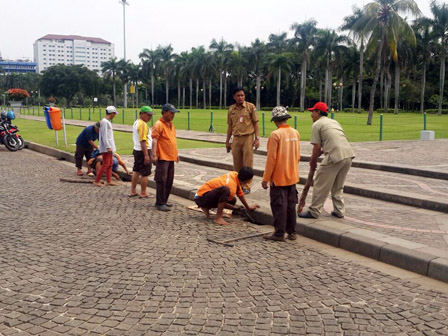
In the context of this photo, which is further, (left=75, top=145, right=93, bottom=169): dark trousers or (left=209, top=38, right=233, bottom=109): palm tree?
(left=209, top=38, right=233, bottom=109): palm tree

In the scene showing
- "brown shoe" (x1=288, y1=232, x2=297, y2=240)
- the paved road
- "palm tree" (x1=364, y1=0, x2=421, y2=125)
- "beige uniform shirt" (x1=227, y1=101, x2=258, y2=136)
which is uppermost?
"palm tree" (x1=364, y1=0, x2=421, y2=125)

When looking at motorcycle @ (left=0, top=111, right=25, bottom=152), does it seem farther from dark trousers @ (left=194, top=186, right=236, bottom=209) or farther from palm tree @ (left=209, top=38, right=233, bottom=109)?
palm tree @ (left=209, top=38, right=233, bottom=109)

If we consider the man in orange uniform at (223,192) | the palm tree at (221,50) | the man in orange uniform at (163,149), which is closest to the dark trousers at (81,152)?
the man in orange uniform at (163,149)

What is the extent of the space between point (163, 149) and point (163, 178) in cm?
47

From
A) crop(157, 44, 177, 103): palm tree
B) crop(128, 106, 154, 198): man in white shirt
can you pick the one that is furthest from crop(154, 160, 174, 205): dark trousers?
crop(157, 44, 177, 103): palm tree

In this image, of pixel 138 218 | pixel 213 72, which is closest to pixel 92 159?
pixel 138 218

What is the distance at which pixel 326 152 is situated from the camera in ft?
20.9

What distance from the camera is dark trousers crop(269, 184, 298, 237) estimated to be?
5863 millimetres

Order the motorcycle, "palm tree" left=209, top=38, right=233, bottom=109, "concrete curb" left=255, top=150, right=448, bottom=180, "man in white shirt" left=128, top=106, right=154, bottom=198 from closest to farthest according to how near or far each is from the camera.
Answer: "man in white shirt" left=128, top=106, right=154, bottom=198 < "concrete curb" left=255, top=150, right=448, bottom=180 < the motorcycle < "palm tree" left=209, top=38, right=233, bottom=109

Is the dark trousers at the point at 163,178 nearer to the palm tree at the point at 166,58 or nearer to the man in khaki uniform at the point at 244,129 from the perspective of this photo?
the man in khaki uniform at the point at 244,129

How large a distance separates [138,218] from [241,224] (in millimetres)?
1545

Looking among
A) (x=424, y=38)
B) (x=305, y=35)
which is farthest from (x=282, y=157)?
(x=305, y=35)

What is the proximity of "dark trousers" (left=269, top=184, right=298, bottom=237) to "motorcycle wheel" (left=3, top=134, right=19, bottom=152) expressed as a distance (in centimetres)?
1386

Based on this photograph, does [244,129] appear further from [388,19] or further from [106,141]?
[388,19]
